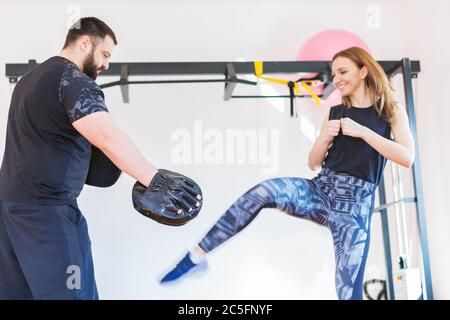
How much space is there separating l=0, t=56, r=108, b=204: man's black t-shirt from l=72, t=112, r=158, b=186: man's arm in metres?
0.06

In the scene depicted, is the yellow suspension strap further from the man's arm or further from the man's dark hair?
the man's arm

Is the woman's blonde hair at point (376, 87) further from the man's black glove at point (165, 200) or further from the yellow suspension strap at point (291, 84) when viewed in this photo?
the man's black glove at point (165, 200)

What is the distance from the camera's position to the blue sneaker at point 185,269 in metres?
2.44

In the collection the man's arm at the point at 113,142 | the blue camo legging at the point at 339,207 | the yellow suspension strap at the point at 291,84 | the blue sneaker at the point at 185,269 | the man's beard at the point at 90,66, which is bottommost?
the blue sneaker at the point at 185,269

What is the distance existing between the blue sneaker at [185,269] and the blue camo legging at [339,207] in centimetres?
40

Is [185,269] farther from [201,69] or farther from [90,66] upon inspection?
[201,69]

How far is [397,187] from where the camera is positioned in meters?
3.61

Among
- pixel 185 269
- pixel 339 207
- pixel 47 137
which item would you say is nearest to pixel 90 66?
pixel 47 137

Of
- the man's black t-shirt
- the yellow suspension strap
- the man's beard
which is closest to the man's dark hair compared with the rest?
the man's beard

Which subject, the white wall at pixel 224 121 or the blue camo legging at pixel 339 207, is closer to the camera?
the blue camo legging at pixel 339 207

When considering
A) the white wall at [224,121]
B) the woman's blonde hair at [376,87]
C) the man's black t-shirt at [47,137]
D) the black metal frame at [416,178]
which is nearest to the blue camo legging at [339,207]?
the woman's blonde hair at [376,87]

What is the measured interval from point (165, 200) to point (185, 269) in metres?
0.70
